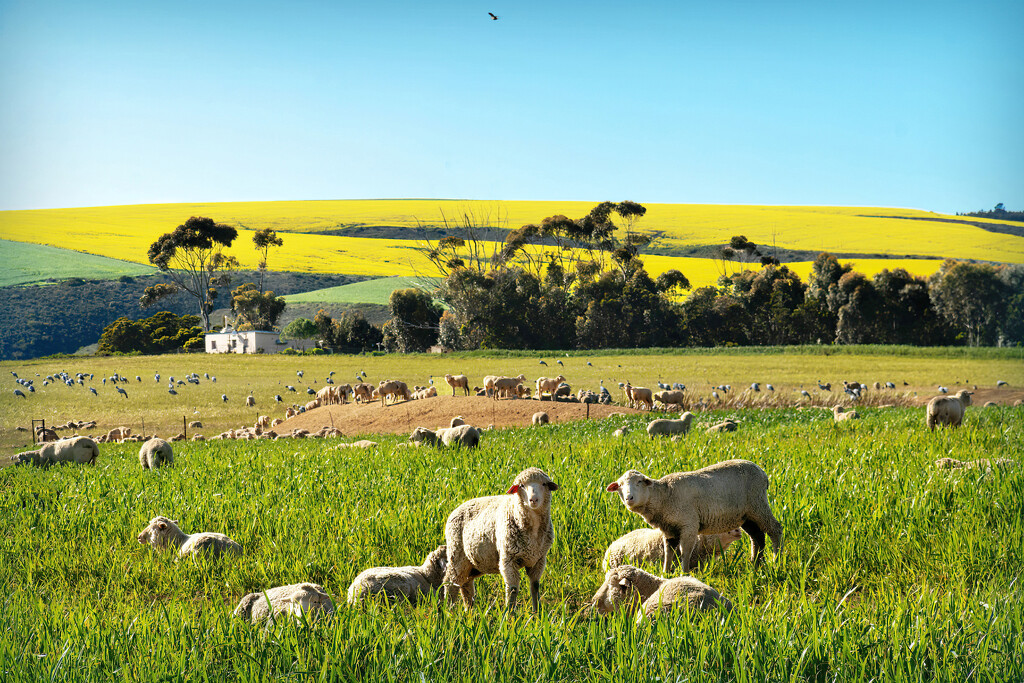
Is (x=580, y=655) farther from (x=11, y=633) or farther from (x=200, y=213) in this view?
(x=200, y=213)

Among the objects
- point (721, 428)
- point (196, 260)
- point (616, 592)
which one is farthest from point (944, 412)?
point (196, 260)

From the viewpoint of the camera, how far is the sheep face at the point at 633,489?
523 cm

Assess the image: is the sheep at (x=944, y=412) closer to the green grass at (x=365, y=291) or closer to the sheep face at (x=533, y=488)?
the sheep face at (x=533, y=488)

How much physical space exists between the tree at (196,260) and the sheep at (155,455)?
9.83m

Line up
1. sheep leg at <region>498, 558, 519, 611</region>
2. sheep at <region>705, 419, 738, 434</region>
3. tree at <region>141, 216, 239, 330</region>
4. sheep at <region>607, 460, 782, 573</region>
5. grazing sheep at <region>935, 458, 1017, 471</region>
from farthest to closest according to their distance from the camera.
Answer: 1. tree at <region>141, 216, 239, 330</region>
2. sheep at <region>705, 419, 738, 434</region>
3. grazing sheep at <region>935, 458, 1017, 471</region>
4. sheep at <region>607, 460, 782, 573</region>
5. sheep leg at <region>498, 558, 519, 611</region>

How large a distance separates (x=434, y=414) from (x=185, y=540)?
1517cm

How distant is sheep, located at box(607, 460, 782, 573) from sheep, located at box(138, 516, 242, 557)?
3849 mm

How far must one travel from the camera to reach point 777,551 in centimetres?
609

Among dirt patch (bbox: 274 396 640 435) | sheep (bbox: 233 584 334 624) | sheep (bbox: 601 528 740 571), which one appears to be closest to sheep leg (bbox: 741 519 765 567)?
sheep (bbox: 601 528 740 571)

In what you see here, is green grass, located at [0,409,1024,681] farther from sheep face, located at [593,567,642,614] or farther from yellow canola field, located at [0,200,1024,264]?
yellow canola field, located at [0,200,1024,264]

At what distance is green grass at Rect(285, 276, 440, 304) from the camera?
79.8 ft

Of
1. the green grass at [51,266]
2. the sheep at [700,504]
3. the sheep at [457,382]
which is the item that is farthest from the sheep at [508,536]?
the green grass at [51,266]

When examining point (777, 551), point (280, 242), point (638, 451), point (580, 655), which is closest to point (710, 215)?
point (280, 242)

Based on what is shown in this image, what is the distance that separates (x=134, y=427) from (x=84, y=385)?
198cm
